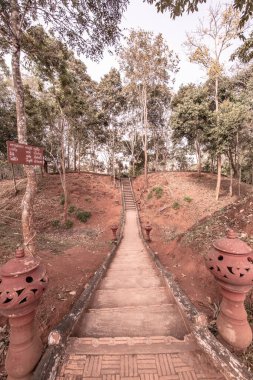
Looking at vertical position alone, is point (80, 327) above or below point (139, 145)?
below

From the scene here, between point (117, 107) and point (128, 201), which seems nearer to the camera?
point (128, 201)

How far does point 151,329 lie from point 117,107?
20064mm

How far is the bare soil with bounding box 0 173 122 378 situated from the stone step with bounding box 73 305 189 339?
686 mm

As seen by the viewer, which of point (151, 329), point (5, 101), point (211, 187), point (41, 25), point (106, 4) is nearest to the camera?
point (151, 329)

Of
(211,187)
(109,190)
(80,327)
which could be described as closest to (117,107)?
(109,190)

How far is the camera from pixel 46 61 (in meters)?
5.95

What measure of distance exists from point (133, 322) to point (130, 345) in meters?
0.45

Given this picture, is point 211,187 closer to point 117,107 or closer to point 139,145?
point 117,107

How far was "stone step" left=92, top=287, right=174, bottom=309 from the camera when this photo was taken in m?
3.19

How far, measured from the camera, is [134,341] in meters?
2.25

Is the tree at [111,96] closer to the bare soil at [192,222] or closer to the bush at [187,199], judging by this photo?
the bare soil at [192,222]

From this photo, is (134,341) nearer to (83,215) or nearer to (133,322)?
(133,322)

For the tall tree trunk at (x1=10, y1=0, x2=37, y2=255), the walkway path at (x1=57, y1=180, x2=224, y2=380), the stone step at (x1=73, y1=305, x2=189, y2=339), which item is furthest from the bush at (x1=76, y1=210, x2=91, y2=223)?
the stone step at (x1=73, y1=305, x2=189, y2=339)

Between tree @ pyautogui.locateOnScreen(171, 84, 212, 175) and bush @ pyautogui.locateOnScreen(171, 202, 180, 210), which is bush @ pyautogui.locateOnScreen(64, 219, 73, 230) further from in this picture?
tree @ pyautogui.locateOnScreen(171, 84, 212, 175)
